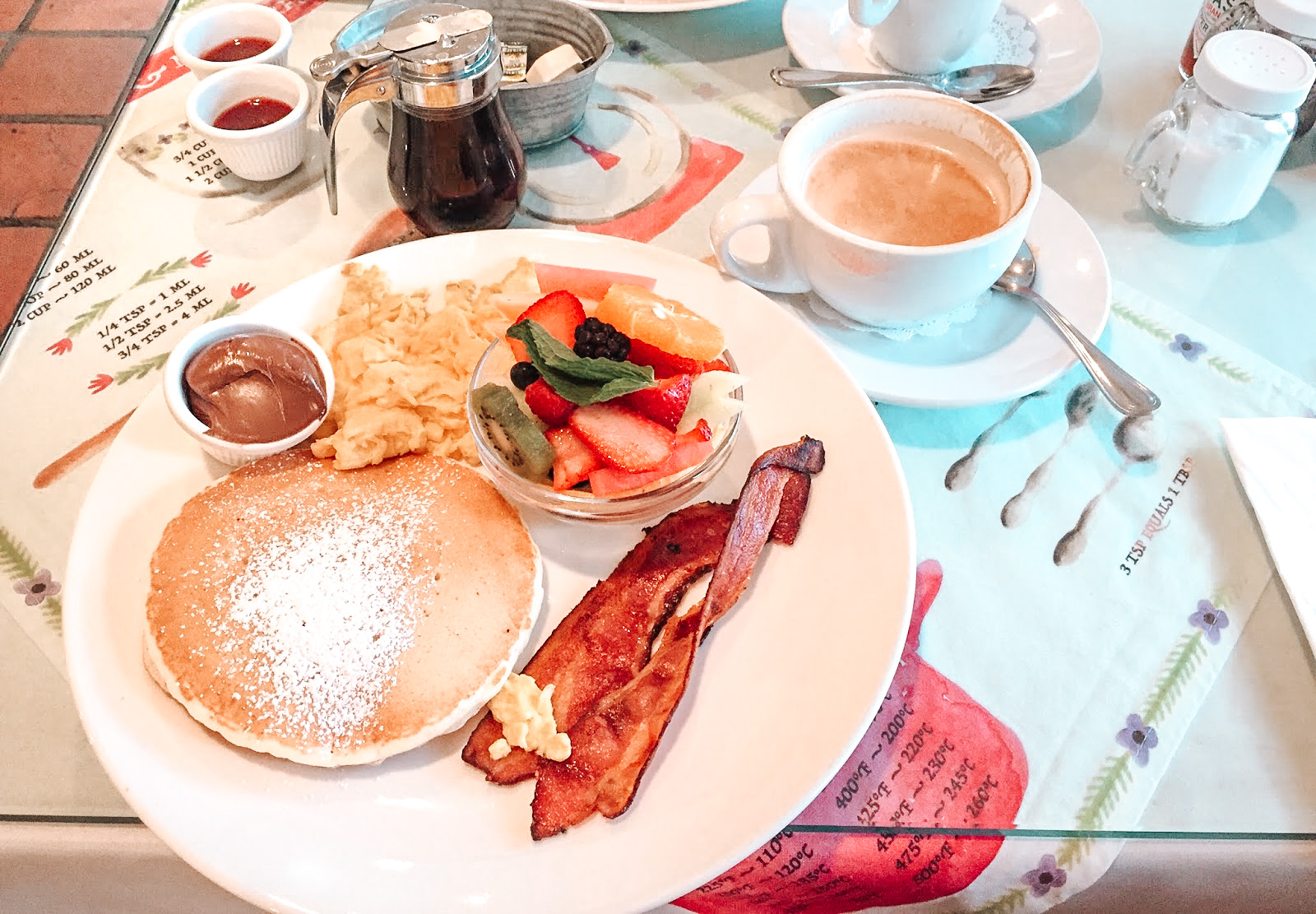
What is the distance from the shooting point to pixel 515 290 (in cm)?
162

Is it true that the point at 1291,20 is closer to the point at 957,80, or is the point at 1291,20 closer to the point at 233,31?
the point at 957,80

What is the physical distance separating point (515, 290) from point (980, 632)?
0.99m

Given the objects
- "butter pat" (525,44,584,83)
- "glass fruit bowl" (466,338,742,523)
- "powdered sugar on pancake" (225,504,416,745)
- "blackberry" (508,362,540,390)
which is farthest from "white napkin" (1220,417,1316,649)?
"butter pat" (525,44,584,83)

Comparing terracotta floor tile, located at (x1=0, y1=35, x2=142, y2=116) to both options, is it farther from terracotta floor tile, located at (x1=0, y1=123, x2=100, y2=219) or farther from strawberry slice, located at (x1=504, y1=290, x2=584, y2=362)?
strawberry slice, located at (x1=504, y1=290, x2=584, y2=362)

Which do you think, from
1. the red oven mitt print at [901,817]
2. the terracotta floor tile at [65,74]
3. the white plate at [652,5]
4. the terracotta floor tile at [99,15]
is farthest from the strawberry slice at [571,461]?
the terracotta floor tile at [99,15]

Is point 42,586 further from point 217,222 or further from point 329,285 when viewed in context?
point 217,222

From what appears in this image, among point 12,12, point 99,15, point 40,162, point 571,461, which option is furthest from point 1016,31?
point 12,12

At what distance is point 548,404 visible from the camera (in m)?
1.37

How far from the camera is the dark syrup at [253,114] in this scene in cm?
189

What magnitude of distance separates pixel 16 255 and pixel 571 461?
182 cm

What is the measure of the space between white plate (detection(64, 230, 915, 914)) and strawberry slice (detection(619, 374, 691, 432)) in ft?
0.55

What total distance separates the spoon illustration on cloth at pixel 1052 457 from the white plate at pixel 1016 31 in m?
0.74

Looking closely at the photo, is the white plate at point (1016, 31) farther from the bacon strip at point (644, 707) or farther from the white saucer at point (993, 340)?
the bacon strip at point (644, 707)

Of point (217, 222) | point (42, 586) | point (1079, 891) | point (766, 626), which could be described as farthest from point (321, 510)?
point (1079, 891)
